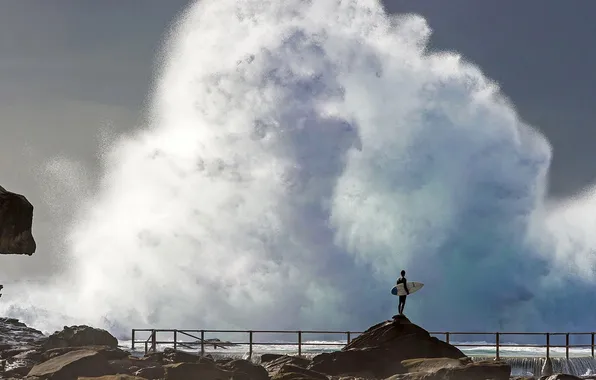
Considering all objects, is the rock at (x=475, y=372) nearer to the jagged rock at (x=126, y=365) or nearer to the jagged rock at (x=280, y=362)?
the jagged rock at (x=280, y=362)

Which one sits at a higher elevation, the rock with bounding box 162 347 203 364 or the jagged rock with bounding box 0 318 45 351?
the jagged rock with bounding box 0 318 45 351

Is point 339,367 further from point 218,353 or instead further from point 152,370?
point 218,353

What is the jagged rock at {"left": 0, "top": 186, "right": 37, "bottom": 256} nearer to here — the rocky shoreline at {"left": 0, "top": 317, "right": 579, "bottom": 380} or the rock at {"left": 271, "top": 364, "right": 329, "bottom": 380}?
the rocky shoreline at {"left": 0, "top": 317, "right": 579, "bottom": 380}

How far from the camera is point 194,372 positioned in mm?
24359

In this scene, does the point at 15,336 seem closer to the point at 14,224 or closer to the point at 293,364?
the point at 14,224

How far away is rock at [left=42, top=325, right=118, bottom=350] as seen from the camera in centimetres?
3612

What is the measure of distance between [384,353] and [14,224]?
1177 cm

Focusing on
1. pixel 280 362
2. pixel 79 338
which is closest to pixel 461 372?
pixel 280 362

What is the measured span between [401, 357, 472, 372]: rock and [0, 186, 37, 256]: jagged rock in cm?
1150

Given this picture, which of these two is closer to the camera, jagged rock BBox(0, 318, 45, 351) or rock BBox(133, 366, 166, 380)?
rock BBox(133, 366, 166, 380)

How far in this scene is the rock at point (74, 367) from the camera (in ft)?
79.0

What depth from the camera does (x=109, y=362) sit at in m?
26.1

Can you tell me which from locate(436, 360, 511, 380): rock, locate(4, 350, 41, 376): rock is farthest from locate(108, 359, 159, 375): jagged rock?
locate(436, 360, 511, 380): rock

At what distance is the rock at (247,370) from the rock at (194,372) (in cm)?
44
